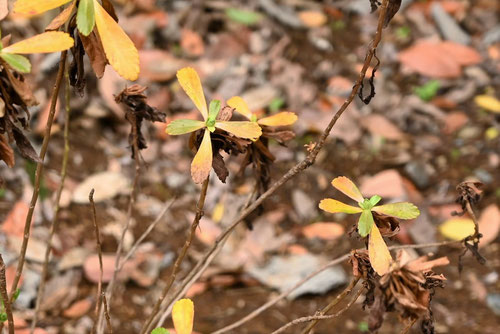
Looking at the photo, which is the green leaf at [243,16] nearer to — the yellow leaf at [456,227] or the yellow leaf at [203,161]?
the yellow leaf at [456,227]

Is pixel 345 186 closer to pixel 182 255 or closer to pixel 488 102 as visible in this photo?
pixel 182 255

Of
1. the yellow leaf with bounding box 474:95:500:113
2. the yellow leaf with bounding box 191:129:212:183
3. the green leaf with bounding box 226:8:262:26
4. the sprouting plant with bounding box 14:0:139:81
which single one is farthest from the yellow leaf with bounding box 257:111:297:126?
the green leaf with bounding box 226:8:262:26

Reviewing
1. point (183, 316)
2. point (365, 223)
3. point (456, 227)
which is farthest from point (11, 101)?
point (456, 227)

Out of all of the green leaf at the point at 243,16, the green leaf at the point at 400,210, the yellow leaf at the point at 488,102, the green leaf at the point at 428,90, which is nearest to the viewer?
the green leaf at the point at 400,210

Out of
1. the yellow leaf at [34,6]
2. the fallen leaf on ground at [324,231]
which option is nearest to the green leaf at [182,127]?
the yellow leaf at [34,6]

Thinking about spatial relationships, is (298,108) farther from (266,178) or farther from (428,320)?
(428,320)
